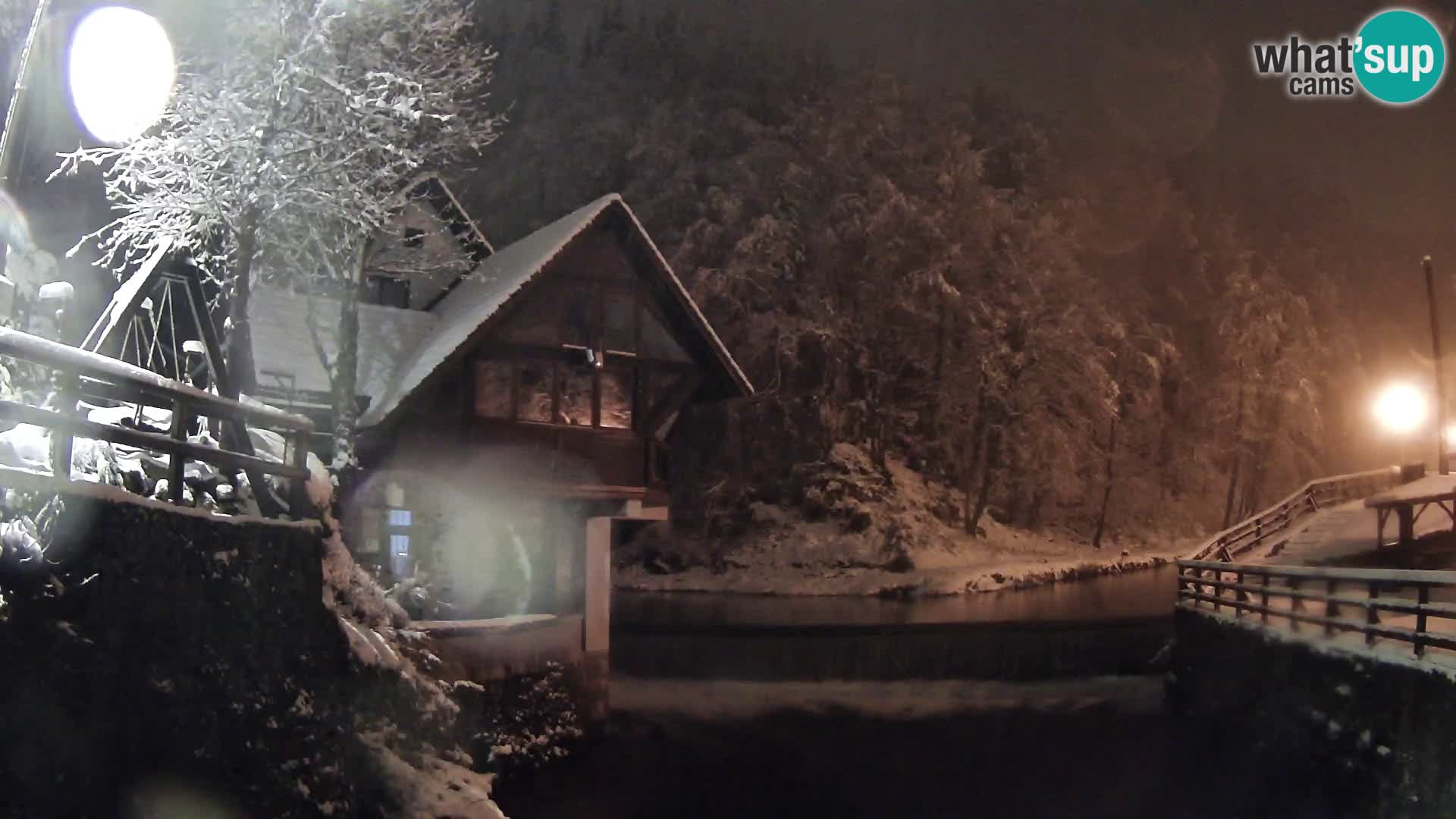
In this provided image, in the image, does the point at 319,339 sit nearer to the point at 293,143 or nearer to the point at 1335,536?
the point at 293,143

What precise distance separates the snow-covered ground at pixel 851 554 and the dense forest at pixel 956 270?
7.93 feet

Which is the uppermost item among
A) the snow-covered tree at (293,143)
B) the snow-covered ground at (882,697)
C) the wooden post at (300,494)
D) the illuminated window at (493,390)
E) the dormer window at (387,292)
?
the snow-covered tree at (293,143)

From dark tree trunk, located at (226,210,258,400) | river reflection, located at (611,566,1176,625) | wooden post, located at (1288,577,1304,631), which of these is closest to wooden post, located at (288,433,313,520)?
dark tree trunk, located at (226,210,258,400)

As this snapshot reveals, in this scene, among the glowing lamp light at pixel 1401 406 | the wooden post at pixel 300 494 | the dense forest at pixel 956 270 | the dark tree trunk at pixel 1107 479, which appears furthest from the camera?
the dark tree trunk at pixel 1107 479

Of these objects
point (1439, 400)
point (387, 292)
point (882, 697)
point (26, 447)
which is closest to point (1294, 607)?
point (882, 697)

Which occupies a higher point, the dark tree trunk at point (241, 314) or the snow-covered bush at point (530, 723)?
the dark tree trunk at point (241, 314)

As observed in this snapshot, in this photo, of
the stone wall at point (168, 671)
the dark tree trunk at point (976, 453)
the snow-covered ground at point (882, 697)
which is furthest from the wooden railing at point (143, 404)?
the dark tree trunk at point (976, 453)

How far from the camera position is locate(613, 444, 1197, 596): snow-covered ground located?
145 feet

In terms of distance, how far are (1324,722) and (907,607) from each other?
85.3 ft

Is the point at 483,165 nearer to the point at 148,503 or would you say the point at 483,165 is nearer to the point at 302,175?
the point at 302,175

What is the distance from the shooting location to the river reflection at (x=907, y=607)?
34.9 metres

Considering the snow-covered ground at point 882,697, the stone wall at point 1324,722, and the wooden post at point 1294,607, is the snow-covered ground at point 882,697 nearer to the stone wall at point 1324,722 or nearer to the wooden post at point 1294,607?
the stone wall at point 1324,722

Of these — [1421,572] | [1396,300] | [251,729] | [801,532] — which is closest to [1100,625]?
[801,532]

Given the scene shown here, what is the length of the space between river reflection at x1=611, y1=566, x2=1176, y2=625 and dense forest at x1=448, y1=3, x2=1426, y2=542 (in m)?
8.59
